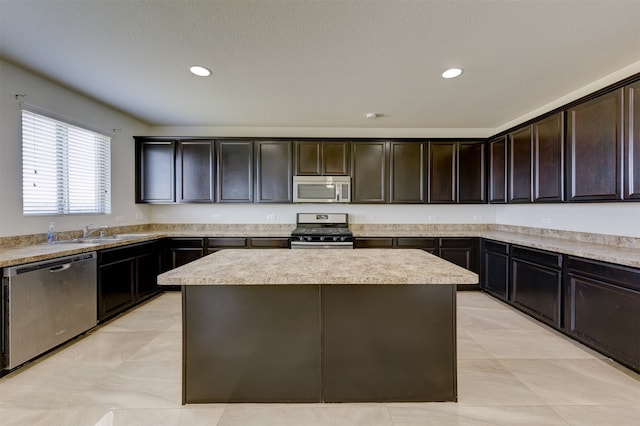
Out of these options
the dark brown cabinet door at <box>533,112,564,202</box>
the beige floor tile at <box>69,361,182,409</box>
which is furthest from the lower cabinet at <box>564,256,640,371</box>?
the beige floor tile at <box>69,361,182,409</box>

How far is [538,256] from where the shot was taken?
2.97 m

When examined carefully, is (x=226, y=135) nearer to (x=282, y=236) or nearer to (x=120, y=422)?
(x=282, y=236)

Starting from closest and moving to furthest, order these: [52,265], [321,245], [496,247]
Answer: [52,265] < [496,247] < [321,245]

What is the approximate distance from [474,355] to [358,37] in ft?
9.20

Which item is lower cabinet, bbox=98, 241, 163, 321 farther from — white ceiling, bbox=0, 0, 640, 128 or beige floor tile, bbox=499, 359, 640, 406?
beige floor tile, bbox=499, 359, 640, 406

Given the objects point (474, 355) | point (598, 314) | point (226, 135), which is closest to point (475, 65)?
point (598, 314)

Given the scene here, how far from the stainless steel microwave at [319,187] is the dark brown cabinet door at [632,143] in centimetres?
292

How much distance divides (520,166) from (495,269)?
4.66ft

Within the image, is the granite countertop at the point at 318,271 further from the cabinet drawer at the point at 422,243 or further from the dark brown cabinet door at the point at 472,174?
the dark brown cabinet door at the point at 472,174

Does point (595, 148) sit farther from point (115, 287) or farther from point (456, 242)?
point (115, 287)

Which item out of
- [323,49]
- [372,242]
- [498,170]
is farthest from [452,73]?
[372,242]

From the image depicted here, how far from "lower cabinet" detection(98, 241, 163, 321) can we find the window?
78cm

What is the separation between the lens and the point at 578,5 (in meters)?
1.76

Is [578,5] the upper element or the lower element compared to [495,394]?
upper
